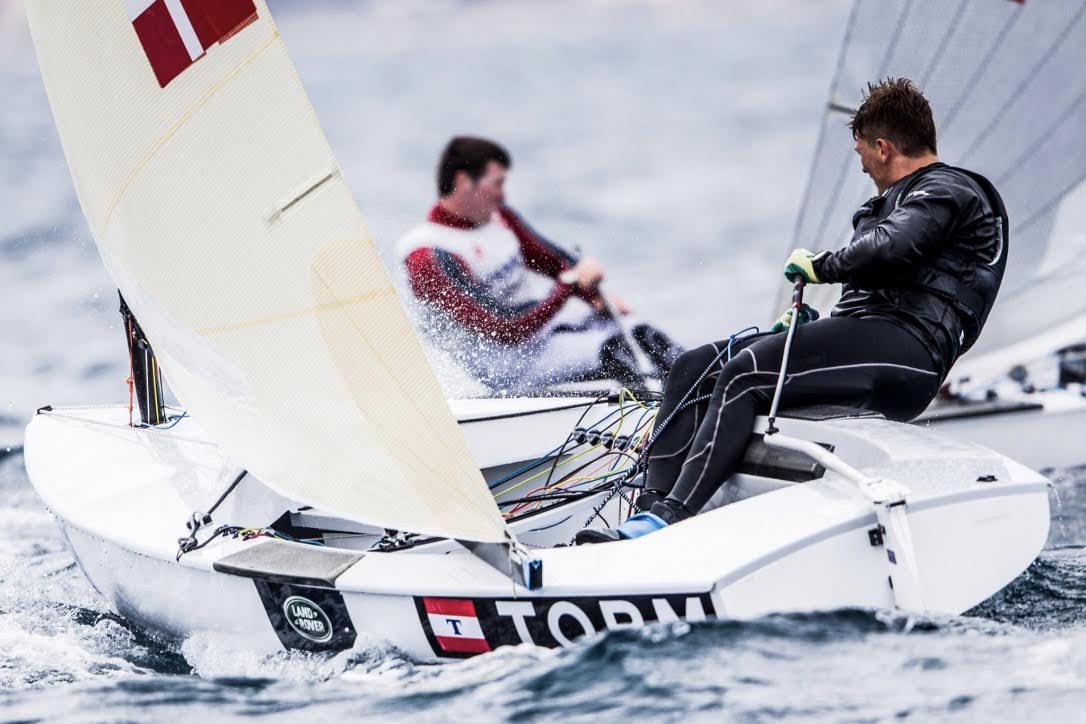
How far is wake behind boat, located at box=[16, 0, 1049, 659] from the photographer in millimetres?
1921

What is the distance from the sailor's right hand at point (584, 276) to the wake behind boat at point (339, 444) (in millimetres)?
1914

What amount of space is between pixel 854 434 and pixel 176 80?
1187mm

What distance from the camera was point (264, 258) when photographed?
6.68ft

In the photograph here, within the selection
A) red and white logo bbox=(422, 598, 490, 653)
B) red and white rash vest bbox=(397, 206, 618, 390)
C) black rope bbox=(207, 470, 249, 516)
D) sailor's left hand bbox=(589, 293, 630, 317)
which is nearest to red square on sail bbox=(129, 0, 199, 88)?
black rope bbox=(207, 470, 249, 516)

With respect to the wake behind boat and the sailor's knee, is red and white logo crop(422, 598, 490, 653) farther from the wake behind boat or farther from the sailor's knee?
the sailor's knee

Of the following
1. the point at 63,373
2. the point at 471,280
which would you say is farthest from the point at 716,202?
the point at 471,280

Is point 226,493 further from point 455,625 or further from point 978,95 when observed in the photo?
point 978,95

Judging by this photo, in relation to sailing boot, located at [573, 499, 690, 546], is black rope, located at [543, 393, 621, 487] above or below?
above

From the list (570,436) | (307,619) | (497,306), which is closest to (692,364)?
(570,436)

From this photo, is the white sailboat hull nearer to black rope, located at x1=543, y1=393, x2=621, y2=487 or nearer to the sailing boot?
the sailing boot

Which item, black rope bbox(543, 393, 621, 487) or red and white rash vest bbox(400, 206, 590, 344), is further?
red and white rash vest bbox(400, 206, 590, 344)

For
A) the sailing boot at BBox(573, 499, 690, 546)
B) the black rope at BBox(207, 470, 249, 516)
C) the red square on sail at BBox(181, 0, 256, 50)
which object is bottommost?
the sailing boot at BBox(573, 499, 690, 546)

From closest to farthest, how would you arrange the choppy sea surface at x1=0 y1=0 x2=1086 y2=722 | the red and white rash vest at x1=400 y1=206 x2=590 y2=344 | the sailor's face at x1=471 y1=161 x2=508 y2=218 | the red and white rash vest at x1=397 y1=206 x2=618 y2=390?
the choppy sea surface at x1=0 y1=0 x2=1086 y2=722 → the red and white rash vest at x1=397 y1=206 x2=618 y2=390 → the red and white rash vest at x1=400 y1=206 x2=590 y2=344 → the sailor's face at x1=471 y1=161 x2=508 y2=218

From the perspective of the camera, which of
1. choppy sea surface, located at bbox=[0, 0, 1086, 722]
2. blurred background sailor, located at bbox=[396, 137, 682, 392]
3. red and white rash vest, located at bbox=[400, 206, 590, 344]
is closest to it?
choppy sea surface, located at bbox=[0, 0, 1086, 722]
